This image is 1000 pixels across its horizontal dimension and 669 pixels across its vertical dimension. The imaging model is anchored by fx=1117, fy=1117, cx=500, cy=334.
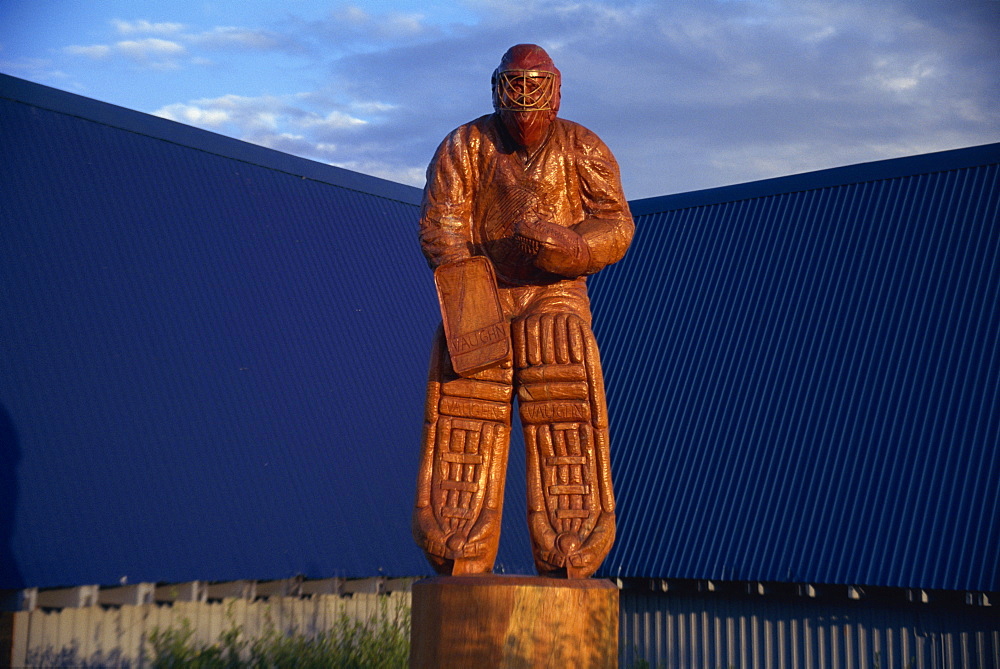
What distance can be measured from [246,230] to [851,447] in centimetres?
814


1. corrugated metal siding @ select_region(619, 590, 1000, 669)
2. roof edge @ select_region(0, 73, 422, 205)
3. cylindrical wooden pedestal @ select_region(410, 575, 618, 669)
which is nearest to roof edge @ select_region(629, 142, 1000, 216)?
roof edge @ select_region(0, 73, 422, 205)

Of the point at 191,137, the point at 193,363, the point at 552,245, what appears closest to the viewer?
A: the point at 552,245

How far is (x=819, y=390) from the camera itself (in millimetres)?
14055

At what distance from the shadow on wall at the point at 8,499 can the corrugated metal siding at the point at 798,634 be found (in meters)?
7.55

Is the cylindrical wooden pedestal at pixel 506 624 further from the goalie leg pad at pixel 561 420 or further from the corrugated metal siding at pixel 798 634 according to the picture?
the corrugated metal siding at pixel 798 634

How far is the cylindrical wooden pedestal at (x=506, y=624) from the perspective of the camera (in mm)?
5543

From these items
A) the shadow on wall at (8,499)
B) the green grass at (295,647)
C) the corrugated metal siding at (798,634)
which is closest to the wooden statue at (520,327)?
the shadow on wall at (8,499)

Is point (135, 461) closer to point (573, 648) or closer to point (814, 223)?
point (573, 648)

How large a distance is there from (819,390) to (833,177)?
3.55 metres

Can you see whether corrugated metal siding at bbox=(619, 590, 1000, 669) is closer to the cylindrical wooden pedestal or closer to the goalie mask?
the cylindrical wooden pedestal

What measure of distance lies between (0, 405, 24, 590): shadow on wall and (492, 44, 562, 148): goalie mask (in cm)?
652

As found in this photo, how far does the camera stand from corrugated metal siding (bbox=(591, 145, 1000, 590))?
41.0 feet

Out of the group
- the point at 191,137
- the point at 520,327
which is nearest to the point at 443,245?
the point at 520,327

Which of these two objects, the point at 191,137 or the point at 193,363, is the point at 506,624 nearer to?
the point at 193,363
